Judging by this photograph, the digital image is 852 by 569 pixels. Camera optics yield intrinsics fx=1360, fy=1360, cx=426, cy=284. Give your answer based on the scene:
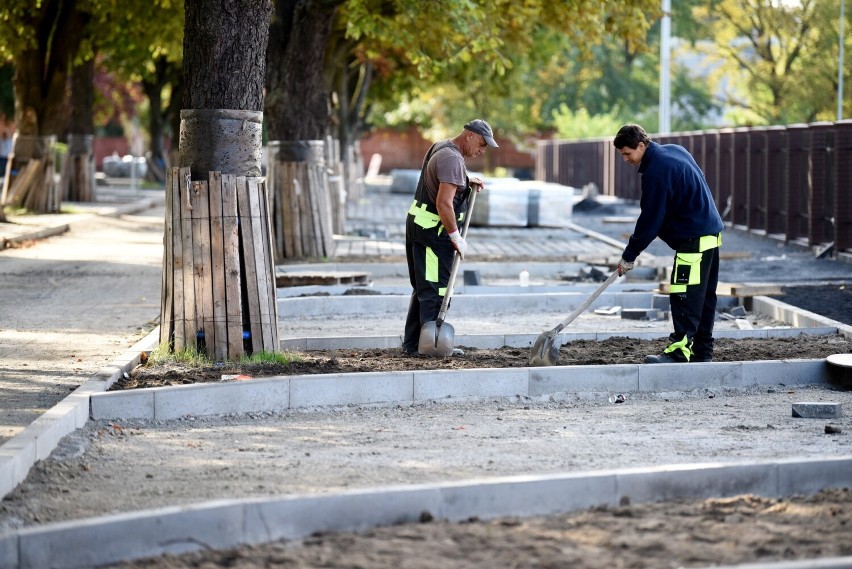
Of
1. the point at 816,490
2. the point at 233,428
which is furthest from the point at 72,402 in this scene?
the point at 816,490

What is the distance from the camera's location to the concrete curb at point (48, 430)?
6.08 meters

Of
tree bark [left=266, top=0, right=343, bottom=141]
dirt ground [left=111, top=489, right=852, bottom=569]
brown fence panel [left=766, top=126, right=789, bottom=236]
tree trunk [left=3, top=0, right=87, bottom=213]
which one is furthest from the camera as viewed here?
tree trunk [left=3, top=0, right=87, bottom=213]

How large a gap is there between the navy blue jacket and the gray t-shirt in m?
1.27

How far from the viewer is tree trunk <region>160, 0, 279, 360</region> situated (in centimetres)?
916

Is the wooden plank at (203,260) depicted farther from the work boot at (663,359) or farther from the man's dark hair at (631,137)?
the work boot at (663,359)

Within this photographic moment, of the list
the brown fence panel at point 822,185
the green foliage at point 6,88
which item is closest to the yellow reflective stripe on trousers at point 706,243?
the brown fence panel at point 822,185

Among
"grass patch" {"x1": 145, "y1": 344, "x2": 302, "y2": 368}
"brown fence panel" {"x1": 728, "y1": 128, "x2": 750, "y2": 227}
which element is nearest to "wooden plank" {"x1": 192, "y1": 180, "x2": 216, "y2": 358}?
"grass patch" {"x1": 145, "y1": 344, "x2": 302, "y2": 368}

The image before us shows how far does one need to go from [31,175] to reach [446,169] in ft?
64.7

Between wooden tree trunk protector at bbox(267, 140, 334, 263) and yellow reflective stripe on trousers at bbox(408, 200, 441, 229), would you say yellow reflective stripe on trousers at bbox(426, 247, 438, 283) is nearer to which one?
yellow reflective stripe on trousers at bbox(408, 200, 441, 229)

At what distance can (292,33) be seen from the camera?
17.5 m

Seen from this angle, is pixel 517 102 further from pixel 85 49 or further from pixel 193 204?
pixel 193 204

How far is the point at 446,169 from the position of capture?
962cm

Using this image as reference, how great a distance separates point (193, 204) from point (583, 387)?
288cm

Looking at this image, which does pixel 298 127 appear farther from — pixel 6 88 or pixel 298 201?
pixel 6 88
